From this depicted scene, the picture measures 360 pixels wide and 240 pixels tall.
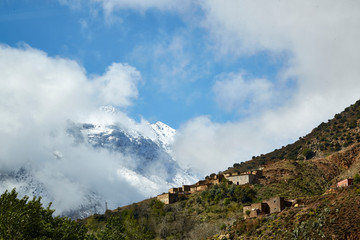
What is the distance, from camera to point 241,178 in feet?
267

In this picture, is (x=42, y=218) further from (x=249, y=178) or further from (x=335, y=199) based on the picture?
(x=249, y=178)

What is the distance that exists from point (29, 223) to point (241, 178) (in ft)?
177

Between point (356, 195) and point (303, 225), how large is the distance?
Result: 5.39 m

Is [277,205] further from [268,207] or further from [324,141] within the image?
[324,141]

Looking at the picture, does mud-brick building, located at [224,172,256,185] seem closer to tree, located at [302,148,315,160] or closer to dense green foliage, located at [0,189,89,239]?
tree, located at [302,148,315,160]

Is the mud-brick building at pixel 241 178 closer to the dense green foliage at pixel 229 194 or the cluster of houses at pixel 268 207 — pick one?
the dense green foliage at pixel 229 194

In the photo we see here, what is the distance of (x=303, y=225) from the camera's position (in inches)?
1446

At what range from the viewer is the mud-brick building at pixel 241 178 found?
260 ft

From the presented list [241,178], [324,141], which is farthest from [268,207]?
[324,141]

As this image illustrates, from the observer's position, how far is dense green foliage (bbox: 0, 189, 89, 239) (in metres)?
31.6

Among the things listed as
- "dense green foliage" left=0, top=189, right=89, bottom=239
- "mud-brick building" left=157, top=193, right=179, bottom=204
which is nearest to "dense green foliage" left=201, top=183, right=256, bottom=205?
"mud-brick building" left=157, top=193, right=179, bottom=204

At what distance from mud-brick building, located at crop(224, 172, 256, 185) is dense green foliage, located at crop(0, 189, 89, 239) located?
1838 inches

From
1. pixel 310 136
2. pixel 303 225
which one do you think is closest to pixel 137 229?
pixel 303 225

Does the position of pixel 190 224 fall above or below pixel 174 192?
below
